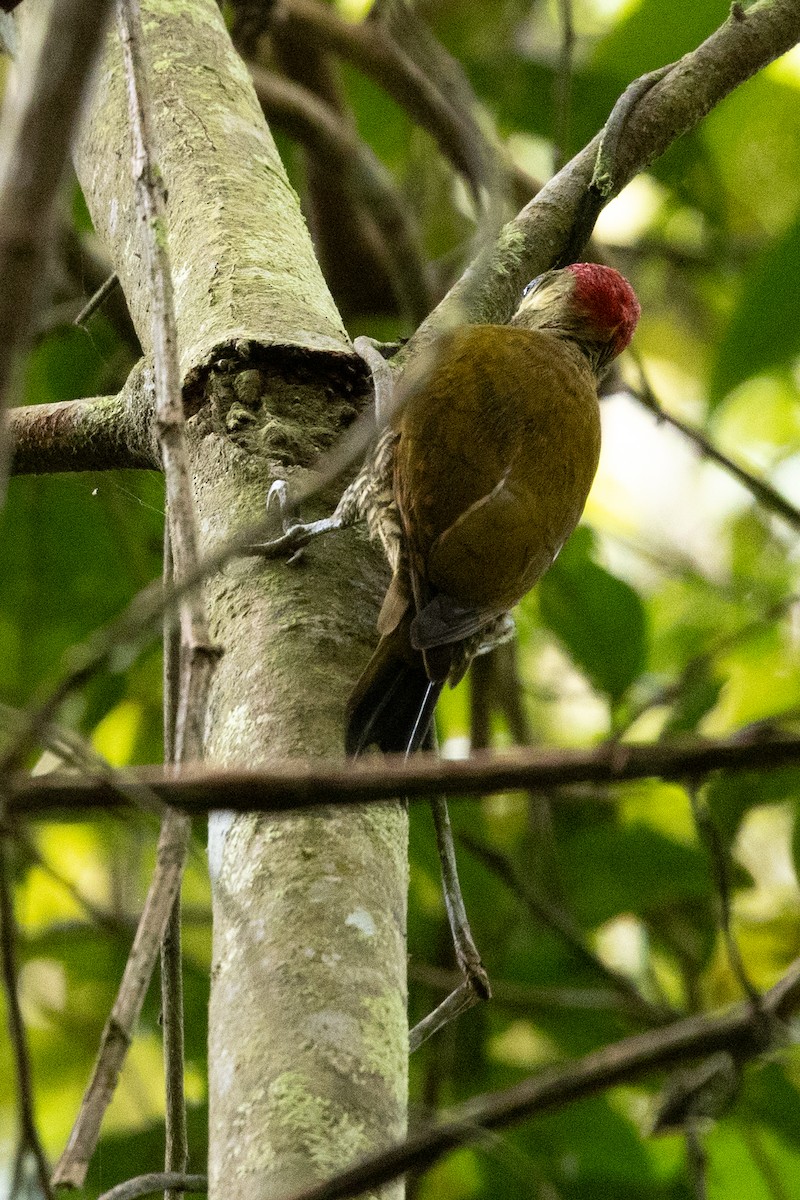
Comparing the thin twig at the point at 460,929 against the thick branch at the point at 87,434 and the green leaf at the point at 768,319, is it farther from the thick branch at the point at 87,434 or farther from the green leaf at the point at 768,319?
the green leaf at the point at 768,319

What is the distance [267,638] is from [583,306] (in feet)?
6.15

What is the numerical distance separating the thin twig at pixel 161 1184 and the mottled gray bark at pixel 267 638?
0.13 metres

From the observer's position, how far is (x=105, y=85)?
263 cm

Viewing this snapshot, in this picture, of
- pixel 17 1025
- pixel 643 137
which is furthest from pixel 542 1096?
pixel 643 137

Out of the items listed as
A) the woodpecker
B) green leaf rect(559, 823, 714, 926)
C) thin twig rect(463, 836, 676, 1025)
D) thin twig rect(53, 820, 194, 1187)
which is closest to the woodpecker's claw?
the woodpecker

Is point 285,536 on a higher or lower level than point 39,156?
higher

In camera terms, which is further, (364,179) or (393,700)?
(364,179)

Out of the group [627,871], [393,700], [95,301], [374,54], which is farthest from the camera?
[374,54]

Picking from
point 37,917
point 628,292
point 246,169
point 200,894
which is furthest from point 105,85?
point 37,917

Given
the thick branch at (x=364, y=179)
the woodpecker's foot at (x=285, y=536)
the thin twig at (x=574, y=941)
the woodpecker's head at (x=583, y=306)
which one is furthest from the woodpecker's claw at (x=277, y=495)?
the thick branch at (x=364, y=179)

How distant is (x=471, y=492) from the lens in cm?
256

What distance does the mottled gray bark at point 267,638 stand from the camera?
1302 mm

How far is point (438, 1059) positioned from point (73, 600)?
4.90 ft

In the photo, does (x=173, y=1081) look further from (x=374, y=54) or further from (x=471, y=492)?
(x=374, y=54)
